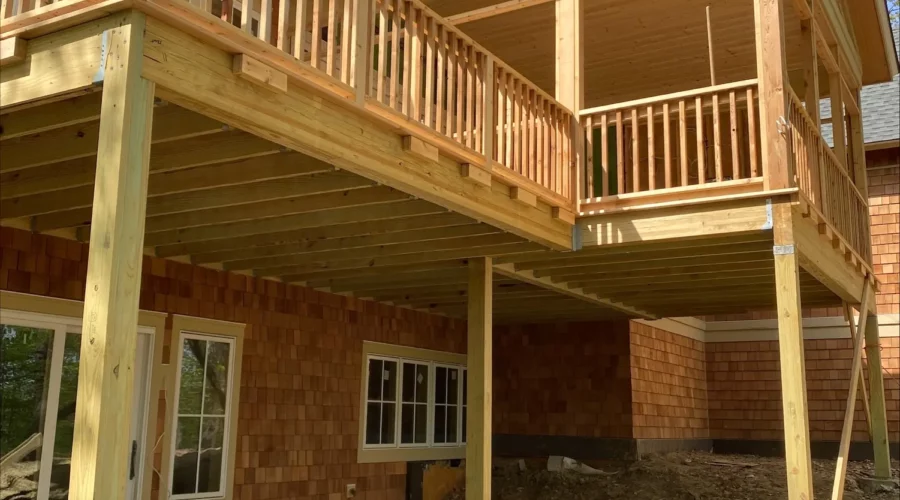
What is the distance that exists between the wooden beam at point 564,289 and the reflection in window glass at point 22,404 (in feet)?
13.0

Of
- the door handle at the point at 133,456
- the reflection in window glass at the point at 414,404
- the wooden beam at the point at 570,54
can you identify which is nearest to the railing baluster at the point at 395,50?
the wooden beam at the point at 570,54

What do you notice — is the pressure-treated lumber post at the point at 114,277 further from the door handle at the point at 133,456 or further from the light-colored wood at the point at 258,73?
the door handle at the point at 133,456

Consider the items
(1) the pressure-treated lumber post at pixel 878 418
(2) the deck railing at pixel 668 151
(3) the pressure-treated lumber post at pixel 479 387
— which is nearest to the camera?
(2) the deck railing at pixel 668 151

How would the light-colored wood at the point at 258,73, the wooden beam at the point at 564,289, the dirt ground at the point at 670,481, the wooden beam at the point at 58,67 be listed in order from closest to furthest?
the wooden beam at the point at 58,67 < the light-colored wood at the point at 258,73 < the wooden beam at the point at 564,289 < the dirt ground at the point at 670,481

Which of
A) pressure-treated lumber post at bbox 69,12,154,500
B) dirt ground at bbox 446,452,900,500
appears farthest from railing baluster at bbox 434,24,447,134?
dirt ground at bbox 446,452,900,500

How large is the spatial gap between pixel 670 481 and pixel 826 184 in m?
4.23

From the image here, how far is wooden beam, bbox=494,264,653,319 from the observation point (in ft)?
27.2

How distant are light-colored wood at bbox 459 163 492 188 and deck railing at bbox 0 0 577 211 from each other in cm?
4

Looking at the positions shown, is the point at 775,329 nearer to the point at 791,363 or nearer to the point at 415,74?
the point at 791,363

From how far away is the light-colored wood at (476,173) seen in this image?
6156 mm

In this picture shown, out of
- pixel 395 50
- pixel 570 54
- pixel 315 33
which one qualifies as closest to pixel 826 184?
pixel 570 54

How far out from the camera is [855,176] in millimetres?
11219

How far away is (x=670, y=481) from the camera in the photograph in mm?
10781

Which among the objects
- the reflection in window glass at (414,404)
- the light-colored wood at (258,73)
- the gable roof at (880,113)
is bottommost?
the reflection in window glass at (414,404)
